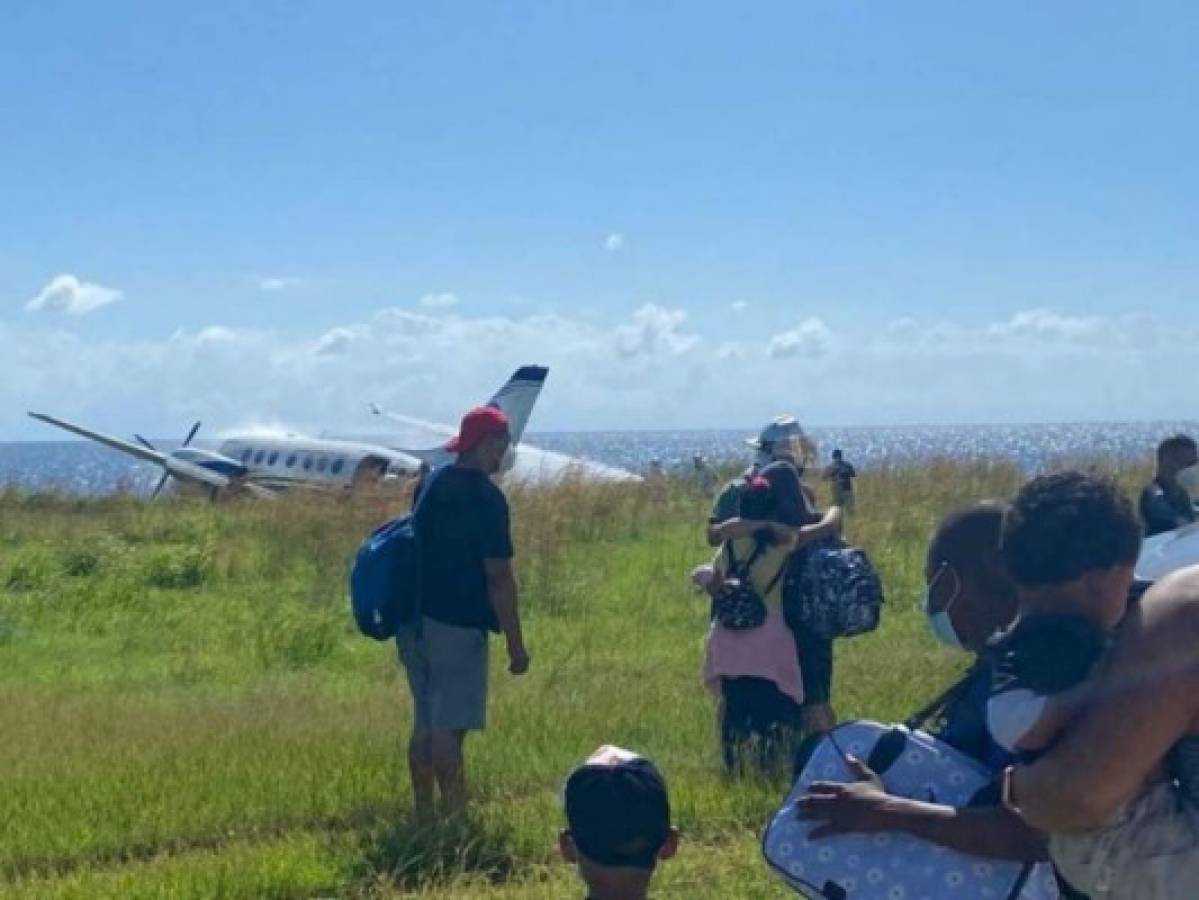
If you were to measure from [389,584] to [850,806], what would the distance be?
3862mm

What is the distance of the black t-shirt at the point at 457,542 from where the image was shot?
22.6ft

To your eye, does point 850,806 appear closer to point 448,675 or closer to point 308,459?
point 448,675

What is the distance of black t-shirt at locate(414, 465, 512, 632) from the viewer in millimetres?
6895

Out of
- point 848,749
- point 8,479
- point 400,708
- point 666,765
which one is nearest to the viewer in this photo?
point 848,749

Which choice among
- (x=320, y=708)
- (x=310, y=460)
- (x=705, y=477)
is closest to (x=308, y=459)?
(x=310, y=460)

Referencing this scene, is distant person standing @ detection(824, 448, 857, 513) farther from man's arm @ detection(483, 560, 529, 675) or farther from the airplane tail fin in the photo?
the airplane tail fin

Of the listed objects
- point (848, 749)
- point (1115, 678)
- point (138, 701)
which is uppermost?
point (1115, 678)

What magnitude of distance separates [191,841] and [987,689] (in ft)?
14.0

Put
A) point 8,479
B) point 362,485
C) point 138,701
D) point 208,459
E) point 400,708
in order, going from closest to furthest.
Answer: point 400,708
point 138,701
point 362,485
point 8,479
point 208,459

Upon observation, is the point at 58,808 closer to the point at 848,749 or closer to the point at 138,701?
the point at 138,701

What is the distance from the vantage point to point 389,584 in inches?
271

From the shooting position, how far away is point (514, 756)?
805cm

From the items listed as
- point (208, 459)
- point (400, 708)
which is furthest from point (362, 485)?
point (208, 459)

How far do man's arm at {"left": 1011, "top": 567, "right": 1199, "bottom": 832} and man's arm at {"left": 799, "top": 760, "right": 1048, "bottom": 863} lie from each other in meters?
0.31
